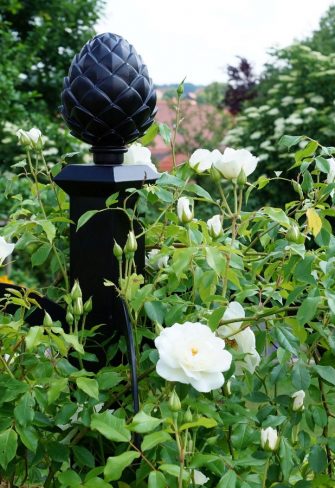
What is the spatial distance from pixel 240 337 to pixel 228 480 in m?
0.22

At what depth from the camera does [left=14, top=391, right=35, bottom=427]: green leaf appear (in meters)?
0.99

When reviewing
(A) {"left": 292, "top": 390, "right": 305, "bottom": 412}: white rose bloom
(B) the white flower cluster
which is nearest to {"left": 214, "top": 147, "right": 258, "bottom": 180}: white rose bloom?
(B) the white flower cluster

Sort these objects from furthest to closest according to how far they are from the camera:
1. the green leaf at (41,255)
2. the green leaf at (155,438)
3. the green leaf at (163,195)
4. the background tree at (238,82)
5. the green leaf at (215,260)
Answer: the background tree at (238,82) → the green leaf at (41,255) → the green leaf at (163,195) → the green leaf at (215,260) → the green leaf at (155,438)

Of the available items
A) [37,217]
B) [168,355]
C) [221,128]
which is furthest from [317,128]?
[168,355]

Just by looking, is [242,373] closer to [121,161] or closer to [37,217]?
[121,161]

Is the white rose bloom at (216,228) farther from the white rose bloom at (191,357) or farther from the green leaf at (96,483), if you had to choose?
the green leaf at (96,483)

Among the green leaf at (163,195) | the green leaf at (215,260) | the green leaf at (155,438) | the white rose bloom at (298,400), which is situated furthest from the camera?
the green leaf at (163,195)

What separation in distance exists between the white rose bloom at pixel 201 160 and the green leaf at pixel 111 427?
0.47m

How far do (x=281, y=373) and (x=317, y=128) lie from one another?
664 cm

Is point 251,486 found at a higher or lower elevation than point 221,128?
higher

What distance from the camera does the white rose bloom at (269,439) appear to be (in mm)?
1010

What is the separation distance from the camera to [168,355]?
92 centimetres

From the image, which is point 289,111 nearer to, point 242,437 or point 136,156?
point 136,156

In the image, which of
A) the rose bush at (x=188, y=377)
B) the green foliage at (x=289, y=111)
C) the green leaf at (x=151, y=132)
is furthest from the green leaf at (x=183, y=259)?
the green foliage at (x=289, y=111)
